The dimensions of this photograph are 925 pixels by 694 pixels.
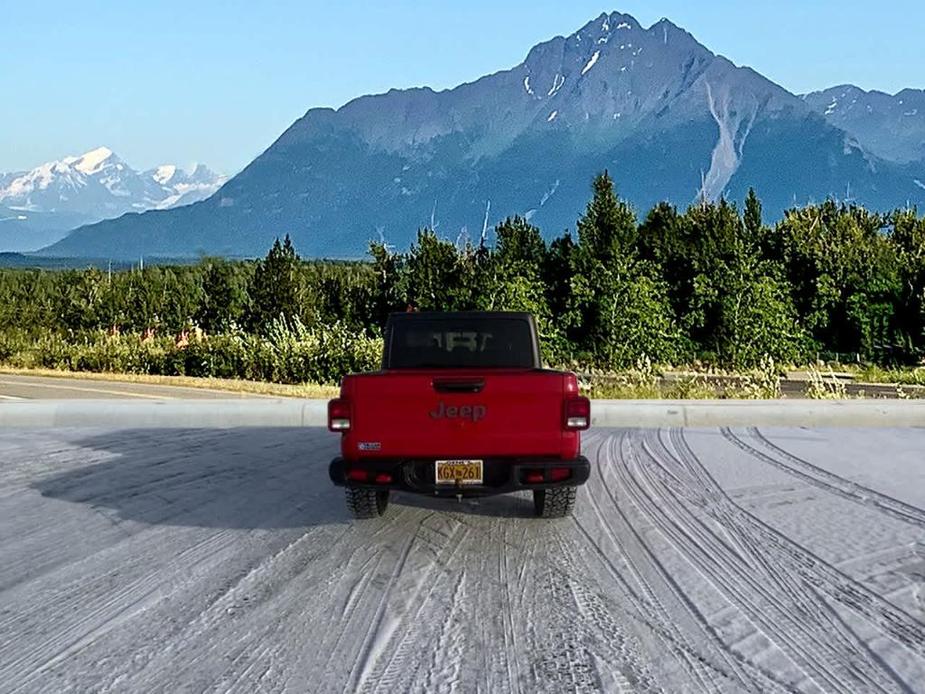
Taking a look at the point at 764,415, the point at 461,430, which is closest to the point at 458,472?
the point at 461,430

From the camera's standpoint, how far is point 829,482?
32.7 feet

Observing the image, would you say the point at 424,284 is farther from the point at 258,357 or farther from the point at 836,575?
the point at 836,575

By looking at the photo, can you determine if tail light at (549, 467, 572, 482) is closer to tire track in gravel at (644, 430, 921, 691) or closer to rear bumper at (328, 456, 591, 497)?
rear bumper at (328, 456, 591, 497)

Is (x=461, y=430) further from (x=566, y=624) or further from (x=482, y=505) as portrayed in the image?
(x=566, y=624)

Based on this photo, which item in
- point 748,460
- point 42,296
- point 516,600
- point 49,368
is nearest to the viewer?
point 516,600

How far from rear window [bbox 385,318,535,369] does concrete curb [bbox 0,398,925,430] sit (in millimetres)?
6624

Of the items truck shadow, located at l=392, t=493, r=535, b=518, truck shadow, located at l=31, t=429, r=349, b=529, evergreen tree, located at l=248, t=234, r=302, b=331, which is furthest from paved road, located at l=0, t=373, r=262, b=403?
truck shadow, located at l=392, t=493, r=535, b=518

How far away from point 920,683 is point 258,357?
23.4 meters

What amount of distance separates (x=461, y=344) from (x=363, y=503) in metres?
1.72

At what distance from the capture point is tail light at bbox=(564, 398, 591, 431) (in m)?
7.33

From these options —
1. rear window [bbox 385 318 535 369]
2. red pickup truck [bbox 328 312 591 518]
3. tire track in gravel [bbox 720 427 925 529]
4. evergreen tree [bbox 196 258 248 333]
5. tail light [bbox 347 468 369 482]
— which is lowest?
tire track in gravel [bbox 720 427 925 529]

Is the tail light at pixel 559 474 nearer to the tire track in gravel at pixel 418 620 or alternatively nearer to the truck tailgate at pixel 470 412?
the truck tailgate at pixel 470 412

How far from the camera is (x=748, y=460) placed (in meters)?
11.4

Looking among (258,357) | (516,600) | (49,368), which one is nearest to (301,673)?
(516,600)
